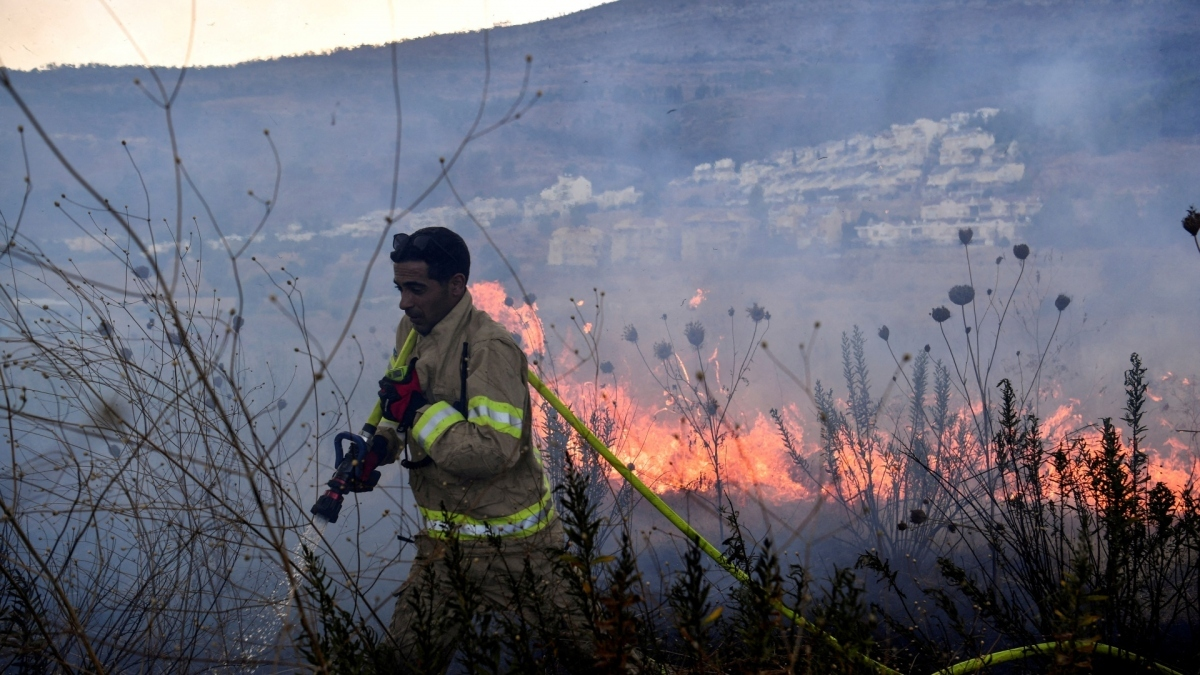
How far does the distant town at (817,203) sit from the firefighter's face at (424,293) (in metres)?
8.06

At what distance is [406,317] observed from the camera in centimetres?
341

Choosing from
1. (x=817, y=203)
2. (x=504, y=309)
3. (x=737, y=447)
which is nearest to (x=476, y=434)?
(x=737, y=447)

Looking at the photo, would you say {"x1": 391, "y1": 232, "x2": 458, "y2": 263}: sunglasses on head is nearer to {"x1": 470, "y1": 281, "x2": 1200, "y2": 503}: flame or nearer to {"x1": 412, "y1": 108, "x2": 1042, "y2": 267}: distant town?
{"x1": 470, "y1": 281, "x2": 1200, "y2": 503}: flame

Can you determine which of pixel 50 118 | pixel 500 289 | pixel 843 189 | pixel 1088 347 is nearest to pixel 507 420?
pixel 500 289

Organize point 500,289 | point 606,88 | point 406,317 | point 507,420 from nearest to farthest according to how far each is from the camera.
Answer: point 507,420
point 406,317
point 500,289
point 606,88

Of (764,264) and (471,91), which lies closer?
(764,264)

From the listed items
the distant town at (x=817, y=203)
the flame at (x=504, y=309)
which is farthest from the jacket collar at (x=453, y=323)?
the distant town at (x=817, y=203)

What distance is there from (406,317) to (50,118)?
18.1 meters

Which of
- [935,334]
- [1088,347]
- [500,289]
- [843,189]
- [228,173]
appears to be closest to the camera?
[1088,347]

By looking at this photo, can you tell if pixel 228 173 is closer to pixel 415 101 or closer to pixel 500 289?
pixel 415 101

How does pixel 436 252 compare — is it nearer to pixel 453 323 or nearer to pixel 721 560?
pixel 453 323

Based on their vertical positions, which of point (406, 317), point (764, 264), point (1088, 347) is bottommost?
point (406, 317)

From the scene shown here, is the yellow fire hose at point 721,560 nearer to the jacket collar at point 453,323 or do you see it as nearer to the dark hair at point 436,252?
the jacket collar at point 453,323

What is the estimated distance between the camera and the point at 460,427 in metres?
2.81
